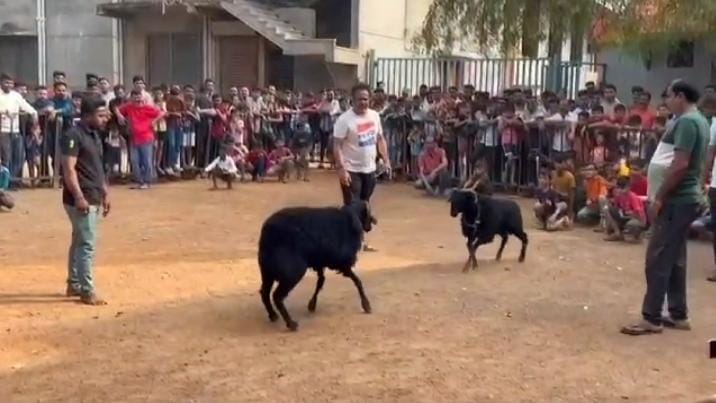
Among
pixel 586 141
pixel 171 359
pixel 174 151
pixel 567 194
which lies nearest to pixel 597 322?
pixel 171 359

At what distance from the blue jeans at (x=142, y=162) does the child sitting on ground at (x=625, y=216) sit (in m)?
8.02

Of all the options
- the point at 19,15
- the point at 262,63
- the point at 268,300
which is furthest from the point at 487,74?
the point at 268,300

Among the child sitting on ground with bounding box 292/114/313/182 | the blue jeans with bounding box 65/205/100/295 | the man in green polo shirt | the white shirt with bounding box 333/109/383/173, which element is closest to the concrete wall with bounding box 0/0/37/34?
the child sitting on ground with bounding box 292/114/313/182

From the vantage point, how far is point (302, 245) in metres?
7.09

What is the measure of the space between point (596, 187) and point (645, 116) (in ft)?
6.39

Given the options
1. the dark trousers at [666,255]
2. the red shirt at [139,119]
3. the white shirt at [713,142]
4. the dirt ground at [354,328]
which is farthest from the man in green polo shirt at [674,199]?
the red shirt at [139,119]

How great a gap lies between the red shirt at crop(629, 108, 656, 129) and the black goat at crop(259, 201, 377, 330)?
22.2 ft

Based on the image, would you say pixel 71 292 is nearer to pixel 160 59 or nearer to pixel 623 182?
pixel 623 182

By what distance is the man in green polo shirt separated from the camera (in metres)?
6.77

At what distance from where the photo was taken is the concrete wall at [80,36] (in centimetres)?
2508

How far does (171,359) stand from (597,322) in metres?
3.33

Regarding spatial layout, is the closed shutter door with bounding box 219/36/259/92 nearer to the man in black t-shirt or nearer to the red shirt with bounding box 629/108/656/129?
the red shirt with bounding box 629/108/656/129

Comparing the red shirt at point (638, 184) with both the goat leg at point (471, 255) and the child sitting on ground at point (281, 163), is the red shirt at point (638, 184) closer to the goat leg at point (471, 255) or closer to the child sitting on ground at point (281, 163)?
the goat leg at point (471, 255)

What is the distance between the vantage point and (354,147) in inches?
371
